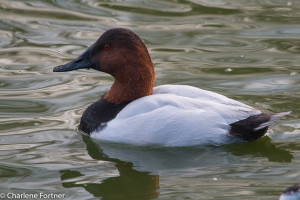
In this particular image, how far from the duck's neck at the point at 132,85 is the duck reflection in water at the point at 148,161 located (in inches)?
21.9

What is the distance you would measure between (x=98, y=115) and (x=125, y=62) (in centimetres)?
62

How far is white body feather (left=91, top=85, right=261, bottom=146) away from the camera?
694 cm

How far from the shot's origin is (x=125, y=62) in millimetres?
7379

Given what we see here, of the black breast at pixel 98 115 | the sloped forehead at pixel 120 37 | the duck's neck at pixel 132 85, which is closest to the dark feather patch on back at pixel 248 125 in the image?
the duck's neck at pixel 132 85

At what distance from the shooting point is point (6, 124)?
25.0ft

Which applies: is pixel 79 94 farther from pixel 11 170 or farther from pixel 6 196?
pixel 6 196

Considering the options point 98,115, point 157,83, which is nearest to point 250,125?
point 98,115

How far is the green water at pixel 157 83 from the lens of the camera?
6191mm

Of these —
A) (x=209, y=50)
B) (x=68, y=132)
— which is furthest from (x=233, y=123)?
(x=209, y=50)

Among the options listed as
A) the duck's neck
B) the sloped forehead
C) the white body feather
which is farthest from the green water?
the sloped forehead

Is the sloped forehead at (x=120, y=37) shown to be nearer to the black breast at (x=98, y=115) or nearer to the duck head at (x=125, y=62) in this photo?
the duck head at (x=125, y=62)

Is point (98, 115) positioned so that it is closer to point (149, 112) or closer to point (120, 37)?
point (149, 112)

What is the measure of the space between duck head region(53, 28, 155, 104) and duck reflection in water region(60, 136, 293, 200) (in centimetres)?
62

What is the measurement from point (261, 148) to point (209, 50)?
3.05m
